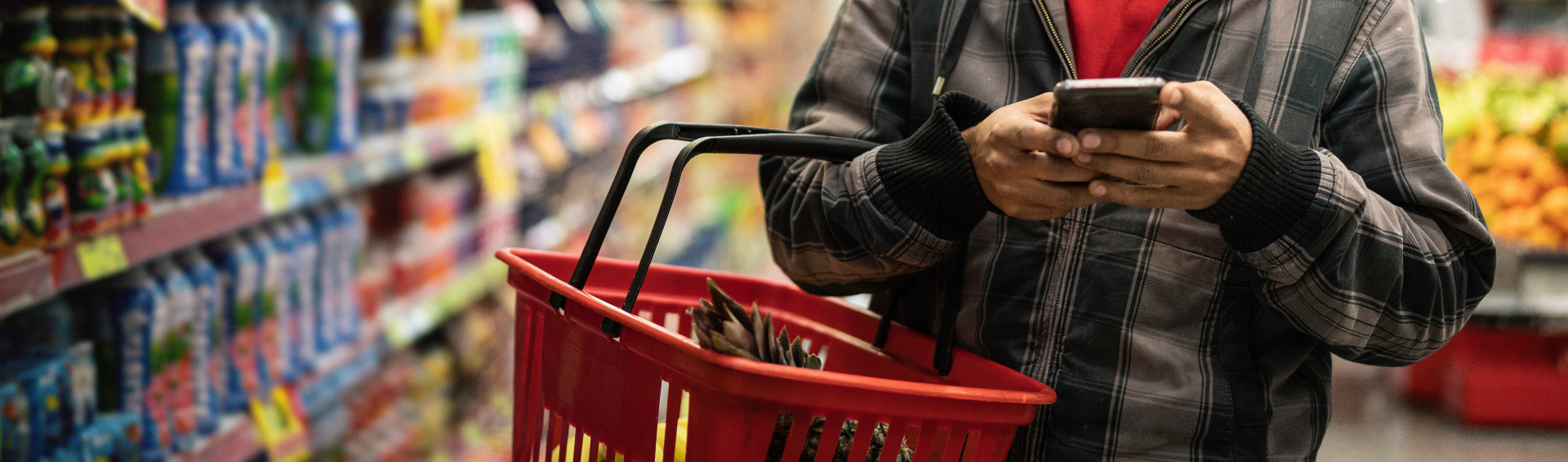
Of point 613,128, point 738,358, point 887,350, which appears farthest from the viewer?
point 613,128

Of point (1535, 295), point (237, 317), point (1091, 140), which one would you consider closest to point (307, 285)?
point (237, 317)

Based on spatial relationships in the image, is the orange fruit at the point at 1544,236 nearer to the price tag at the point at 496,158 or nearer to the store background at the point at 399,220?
the store background at the point at 399,220

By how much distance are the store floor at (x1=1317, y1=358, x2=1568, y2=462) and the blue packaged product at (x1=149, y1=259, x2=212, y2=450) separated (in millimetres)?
3175

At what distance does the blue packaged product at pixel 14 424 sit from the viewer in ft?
4.21

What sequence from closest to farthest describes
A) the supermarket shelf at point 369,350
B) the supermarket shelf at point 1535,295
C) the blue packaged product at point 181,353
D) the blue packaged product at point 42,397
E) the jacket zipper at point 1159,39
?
1. the jacket zipper at point 1159,39
2. the blue packaged product at point 42,397
3. the blue packaged product at point 181,353
4. the supermarket shelf at point 369,350
5. the supermarket shelf at point 1535,295

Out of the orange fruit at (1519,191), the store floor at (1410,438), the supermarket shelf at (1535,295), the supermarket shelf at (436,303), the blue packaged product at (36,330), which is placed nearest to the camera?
the blue packaged product at (36,330)

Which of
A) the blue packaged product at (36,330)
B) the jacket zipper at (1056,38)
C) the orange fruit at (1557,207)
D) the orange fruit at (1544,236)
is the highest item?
the jacket zipper at (1056,38)

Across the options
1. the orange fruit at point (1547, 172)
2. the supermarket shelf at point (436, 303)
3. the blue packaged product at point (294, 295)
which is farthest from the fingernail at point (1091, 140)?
the orange fruit at point (1547, 172)

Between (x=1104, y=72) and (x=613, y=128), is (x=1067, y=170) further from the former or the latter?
(x=613, y=128)

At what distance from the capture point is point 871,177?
90cm

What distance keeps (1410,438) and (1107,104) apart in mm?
3717

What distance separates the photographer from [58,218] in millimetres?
1286

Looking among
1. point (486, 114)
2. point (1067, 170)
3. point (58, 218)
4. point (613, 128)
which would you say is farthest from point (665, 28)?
point (1067, 170)

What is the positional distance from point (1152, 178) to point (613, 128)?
302 cm
